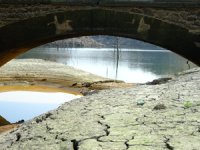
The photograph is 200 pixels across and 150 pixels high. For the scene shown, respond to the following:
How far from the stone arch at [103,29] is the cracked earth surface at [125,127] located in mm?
7853

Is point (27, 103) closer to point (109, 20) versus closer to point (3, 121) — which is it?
point (3, 121)

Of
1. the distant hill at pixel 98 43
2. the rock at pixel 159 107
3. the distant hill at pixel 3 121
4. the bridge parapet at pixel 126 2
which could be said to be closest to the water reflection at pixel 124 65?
the bridge parapet at pixel 126 2

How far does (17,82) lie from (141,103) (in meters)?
22.4

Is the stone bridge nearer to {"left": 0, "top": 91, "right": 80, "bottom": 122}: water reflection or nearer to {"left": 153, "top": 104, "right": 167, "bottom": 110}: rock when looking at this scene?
{"left": 0, "top": 91, "right": 80, "bottom": 122}: water reflection

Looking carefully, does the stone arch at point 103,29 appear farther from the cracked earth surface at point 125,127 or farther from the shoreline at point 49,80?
the shoreline at point 49,80

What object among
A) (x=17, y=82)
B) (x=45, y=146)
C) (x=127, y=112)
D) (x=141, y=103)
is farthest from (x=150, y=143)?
(x=17, y=82)

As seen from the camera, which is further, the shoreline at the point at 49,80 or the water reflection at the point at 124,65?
the water reflection at the point at 124,65

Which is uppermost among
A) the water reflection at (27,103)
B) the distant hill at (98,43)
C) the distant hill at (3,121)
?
the distant hill at (98,43)

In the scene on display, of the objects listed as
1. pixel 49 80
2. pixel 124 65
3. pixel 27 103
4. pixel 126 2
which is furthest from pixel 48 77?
pixel 124 65

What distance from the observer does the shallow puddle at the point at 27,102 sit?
55.0ft

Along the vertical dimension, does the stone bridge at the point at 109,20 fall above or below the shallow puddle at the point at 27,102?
above

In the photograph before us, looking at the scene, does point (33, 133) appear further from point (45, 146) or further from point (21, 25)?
point (21, 25)

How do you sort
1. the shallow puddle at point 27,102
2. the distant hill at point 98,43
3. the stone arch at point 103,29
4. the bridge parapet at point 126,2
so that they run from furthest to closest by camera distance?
the distant hill at point 98,43
the shallow puddle at point 27,102
the stone arch at point 103,29
the bridge parapet at point 126,2

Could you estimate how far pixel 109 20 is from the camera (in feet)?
49.9
